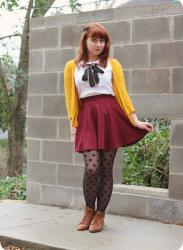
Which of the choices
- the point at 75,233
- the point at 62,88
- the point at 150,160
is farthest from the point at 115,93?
the point at 150,160

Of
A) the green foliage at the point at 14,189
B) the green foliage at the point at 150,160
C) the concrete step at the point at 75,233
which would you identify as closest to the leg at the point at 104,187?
the concrete step at the point at 75,233

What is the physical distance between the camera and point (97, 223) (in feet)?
13.1

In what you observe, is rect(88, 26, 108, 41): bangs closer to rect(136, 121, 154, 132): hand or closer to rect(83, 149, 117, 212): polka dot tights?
rect(136, 121, 154, 132): hand

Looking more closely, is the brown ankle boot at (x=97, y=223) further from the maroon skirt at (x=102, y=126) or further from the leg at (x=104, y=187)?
the maroon skirt at (x=102, y=126)

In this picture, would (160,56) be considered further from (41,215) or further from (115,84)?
(41,215)

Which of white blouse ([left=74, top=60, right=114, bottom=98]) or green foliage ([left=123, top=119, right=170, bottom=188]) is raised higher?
white blouse ([left=74, top=60, right=114, bottom=98])

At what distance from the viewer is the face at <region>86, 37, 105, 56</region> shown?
12.8 feet

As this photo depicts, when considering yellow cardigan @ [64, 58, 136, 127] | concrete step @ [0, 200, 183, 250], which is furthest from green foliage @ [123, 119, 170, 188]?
yellow cardigan @ [64, 58, 136, 127]

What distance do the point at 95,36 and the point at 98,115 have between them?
0.59 metres

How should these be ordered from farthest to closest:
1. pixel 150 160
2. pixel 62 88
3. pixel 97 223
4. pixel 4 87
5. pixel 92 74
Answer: pixel 4 87 → pixel 150 160 → pixel 62 88 → pixel 97 223 → pixel 92 74

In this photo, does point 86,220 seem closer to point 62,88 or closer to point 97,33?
point 97,33

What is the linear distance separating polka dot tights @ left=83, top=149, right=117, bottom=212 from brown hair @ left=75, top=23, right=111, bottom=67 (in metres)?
0.68

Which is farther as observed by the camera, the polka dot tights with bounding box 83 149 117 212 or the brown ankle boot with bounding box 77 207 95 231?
the brown ankle boot with bounding box 77 207 95 231

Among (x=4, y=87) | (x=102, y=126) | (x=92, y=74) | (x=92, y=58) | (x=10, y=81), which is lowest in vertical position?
(x=102, y=126)
